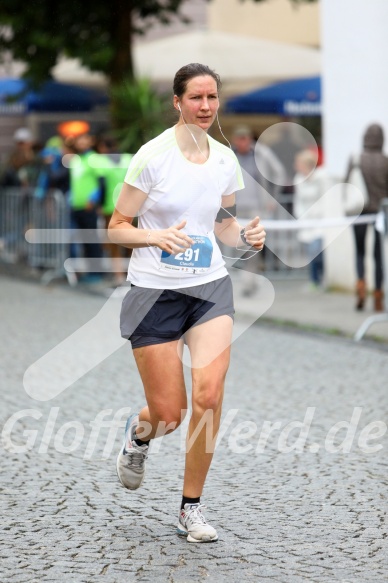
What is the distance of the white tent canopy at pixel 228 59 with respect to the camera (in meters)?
21.7

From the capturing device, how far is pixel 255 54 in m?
22.2

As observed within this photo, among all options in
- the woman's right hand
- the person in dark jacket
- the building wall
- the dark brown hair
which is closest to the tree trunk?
the person in dark jacket

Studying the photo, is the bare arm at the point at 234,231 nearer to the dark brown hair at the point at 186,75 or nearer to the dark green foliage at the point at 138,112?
the dark brown hair at the point at 186,75

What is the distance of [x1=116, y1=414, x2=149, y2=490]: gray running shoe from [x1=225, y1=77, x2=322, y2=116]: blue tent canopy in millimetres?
16329

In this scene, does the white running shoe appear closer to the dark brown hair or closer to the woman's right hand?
A: the woman's right hand

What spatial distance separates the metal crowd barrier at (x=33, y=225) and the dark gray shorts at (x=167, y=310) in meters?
12.5

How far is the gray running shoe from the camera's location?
18.9ft

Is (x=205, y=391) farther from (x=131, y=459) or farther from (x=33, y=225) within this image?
(x=33, y=225)

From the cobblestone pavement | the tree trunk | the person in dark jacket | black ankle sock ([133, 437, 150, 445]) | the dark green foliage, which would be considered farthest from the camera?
the tree trunk

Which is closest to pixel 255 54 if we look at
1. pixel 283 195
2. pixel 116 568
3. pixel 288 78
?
pixel 288 78

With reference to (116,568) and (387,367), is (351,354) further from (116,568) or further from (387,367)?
(116,568)

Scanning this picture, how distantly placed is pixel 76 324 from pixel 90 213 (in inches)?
181

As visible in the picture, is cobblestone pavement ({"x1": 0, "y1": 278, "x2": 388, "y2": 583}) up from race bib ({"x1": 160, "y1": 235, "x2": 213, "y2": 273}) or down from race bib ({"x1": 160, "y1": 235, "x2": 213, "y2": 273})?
down

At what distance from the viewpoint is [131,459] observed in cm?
577
